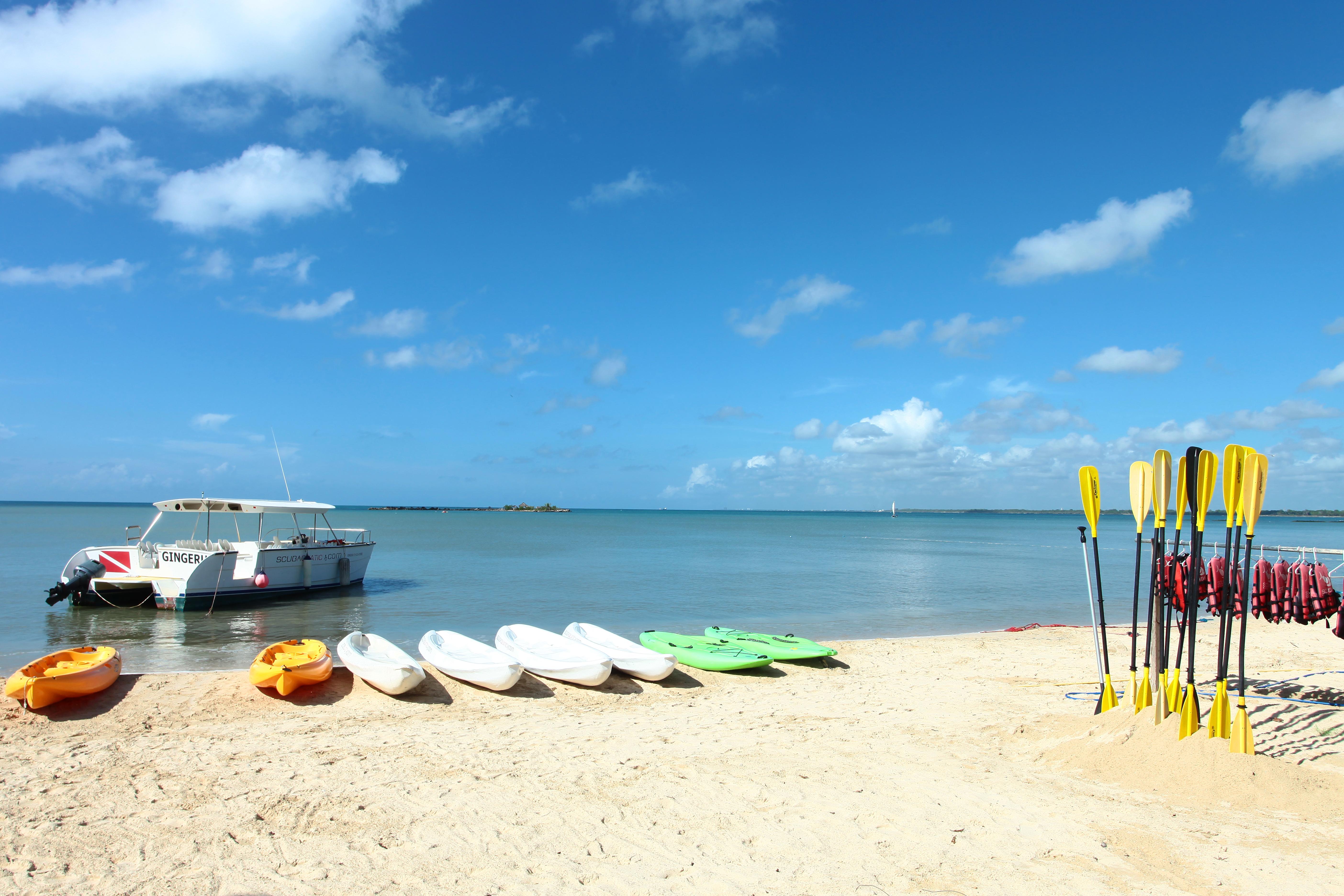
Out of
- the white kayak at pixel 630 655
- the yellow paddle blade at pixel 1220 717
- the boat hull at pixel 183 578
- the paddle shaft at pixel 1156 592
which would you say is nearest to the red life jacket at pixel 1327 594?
the paddle shaft at pixel 1156 592

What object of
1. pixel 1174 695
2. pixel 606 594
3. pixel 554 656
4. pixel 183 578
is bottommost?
pixel 606 594

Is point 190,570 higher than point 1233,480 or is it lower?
lower

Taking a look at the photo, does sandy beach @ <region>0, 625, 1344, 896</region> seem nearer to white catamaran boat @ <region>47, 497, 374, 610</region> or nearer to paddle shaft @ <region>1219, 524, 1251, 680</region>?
paddle shaft @ <region>1219, 524, 1251, 680</region>

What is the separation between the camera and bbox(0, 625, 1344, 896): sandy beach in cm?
443

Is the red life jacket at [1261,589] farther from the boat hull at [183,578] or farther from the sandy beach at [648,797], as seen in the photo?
the boat hull at [183,578]

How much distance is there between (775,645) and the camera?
11.9 m

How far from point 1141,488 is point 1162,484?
278mm

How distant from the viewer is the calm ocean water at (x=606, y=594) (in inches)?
613

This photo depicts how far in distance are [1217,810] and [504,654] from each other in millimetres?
8073

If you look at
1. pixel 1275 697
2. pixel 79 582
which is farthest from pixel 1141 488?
pixel 79 582

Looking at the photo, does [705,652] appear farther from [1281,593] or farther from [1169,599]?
[1281,593]

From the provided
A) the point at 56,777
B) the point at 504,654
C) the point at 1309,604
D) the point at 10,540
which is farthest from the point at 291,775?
the point at 10,540

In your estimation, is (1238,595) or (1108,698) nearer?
(1108,698)

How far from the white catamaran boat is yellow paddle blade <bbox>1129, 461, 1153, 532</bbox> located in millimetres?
18161
